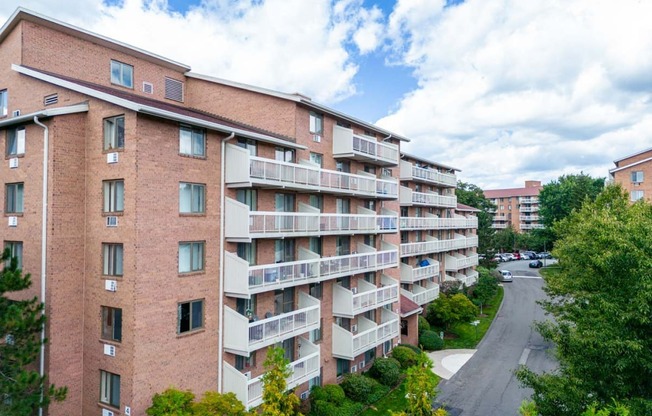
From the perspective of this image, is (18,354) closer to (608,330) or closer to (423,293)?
(608,330)

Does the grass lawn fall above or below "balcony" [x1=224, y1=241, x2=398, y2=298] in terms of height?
below

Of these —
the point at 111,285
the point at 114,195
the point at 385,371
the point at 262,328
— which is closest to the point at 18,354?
the point at 111,285

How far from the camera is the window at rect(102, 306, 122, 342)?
16.1m

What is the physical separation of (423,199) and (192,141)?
2852 cm

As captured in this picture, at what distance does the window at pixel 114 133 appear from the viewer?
16.3 m

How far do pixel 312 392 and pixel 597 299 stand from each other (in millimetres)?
14087

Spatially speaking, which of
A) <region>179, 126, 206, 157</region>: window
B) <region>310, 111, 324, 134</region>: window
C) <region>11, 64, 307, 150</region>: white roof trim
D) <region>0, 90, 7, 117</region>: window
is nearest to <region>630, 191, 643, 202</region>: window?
<region>310, 111, 324, 134</region>: window

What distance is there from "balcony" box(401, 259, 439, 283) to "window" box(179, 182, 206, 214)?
80.5ft

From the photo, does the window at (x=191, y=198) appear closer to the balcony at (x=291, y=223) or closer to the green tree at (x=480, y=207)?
the balcony at (x=291, y=223)

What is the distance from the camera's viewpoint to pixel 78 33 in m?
20.5

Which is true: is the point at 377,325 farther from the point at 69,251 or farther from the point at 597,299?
the point at 69,251

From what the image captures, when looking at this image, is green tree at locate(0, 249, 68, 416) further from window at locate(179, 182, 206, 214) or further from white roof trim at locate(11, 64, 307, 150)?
white roof trim at locate(11, 64, 307, 150)

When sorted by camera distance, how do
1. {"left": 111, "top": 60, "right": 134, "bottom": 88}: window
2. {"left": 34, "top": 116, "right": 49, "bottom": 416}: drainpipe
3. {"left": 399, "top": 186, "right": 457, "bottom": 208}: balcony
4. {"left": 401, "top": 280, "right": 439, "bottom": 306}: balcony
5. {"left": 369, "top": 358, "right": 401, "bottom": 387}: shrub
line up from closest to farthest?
{"left": 34, "top": 116, "right": 49, "bottom": 416}: drainpipe → {"left": 111, "top": 60, "right": 134, "bottom": 88}: window → {"left": 369, "top": 358, "right": 401, "bottom": 387}: shrub → {"left": 401, "top": 280, "right": 439, "bottom": 306}: balcony → {"left": 399, "top": 186, "right": 457, "bottom": 208}: balcony

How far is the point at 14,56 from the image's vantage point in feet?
63.5
